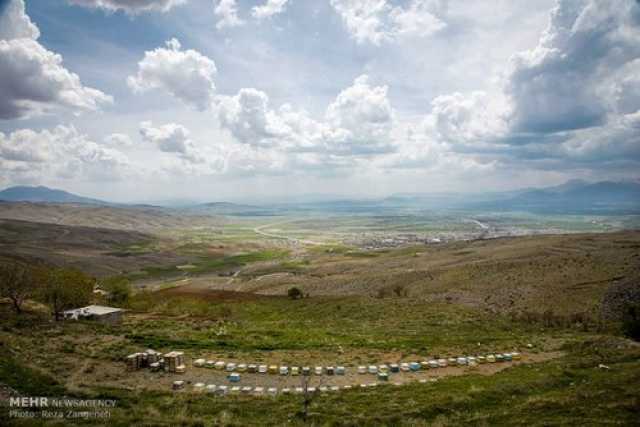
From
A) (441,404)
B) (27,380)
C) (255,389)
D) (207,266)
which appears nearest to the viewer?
(441,404)

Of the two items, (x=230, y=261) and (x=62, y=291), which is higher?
(x=62, y=291)

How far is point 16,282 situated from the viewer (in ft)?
121

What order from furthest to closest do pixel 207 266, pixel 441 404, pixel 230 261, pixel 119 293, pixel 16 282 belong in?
1. pixel 230 261
2. pixel 207 266
3. pixel 119 293
4. pixel 16 282
5. pixel 441 404

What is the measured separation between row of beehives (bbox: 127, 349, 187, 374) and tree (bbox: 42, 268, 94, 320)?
20489 mm

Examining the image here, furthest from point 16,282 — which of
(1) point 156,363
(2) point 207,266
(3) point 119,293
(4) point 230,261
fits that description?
(4) point 230,261

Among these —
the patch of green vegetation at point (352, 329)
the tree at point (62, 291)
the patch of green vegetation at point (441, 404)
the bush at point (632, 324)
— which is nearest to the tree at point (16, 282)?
the tree at point (62, 291)

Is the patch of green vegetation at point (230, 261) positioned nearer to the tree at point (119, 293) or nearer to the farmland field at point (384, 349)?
the farmland field at point (384, 349)

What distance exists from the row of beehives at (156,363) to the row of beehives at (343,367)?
133cm

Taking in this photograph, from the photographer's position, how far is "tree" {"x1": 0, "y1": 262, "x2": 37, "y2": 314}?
119 ft

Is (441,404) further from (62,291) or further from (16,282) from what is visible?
(16,282)

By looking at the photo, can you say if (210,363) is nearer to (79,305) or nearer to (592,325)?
(79,305)

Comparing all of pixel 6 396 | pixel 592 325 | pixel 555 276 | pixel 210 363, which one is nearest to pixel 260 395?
pixel 210 363

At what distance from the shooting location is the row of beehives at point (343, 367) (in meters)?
21.0

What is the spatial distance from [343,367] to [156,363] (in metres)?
10.5
